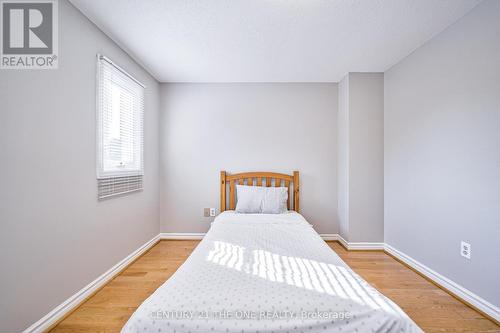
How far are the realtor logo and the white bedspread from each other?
1707 mm

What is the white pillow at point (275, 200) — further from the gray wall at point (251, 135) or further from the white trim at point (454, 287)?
the white trim at point (454, 287)

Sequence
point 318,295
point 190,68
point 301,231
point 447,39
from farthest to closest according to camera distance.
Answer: point 190,68 < point 301,231 < point 447,39 < point 318,295

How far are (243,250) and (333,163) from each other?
2.19 meters

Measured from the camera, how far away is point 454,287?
193 centimetres

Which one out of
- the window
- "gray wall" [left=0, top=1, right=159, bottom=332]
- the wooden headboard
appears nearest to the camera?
"gray wall" [left=0, top=1, right=159, bottom=332]

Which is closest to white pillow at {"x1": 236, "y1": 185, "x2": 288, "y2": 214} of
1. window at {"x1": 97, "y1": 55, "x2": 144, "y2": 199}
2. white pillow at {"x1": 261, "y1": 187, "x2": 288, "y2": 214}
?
white pillow at {"x1": 261, "y1": 187, "x2": 288, "y2": 214}

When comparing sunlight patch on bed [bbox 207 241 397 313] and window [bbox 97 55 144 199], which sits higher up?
window [bbox 97 55 144 199]

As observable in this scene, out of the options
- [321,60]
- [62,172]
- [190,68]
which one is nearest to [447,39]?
[321,60]

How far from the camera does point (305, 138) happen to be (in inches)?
129

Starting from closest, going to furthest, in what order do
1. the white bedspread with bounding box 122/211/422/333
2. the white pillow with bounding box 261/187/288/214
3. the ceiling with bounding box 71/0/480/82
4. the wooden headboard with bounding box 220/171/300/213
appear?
the white bedspread with bounding box 122/211/422/333
the ceiling with bounding box 71/0/480/82
the white pillow with bounding box 261/187/288/214
the wooden headboard with bounding box 220/171/300/213

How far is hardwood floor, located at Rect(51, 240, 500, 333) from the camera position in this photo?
5.19ft

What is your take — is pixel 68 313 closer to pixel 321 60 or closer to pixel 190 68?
pixel 190 68

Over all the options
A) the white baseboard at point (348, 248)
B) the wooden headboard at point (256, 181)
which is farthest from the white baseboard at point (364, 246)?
the wooden headboard at point (256, 181)

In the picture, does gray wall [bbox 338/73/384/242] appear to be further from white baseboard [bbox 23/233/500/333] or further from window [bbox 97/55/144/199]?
window [bbox 97/55/144/199]
